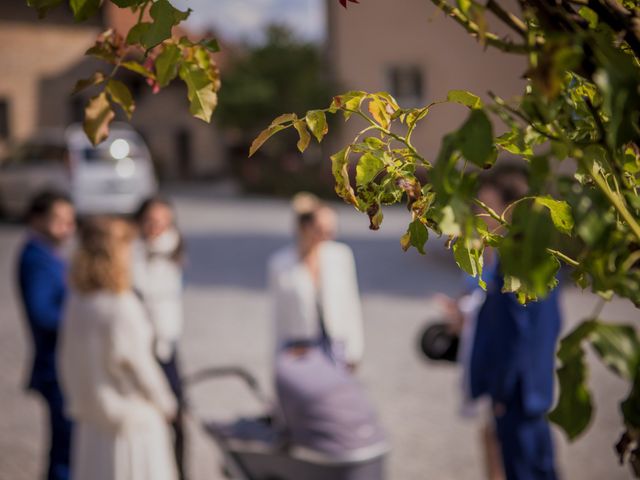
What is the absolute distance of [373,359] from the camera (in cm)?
921

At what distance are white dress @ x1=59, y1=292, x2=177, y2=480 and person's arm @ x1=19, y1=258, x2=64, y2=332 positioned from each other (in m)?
0.75

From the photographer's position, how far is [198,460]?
6492 millimetres

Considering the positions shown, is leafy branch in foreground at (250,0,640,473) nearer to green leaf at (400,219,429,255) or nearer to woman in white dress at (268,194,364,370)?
green leaf at (400,219,429,255)

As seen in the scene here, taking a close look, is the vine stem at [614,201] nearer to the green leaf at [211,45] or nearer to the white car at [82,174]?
the green leaf at [211,45]

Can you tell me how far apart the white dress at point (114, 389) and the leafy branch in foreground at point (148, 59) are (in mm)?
2683

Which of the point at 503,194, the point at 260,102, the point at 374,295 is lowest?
the point at 260,102

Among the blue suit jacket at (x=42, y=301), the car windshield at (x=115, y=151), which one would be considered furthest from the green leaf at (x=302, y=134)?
the car windshield at (x=115, y=151)

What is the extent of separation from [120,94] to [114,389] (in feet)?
9.56

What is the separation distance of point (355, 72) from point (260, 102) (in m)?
5.54

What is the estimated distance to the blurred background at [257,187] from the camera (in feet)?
23.2

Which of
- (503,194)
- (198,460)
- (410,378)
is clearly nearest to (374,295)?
(410,378)

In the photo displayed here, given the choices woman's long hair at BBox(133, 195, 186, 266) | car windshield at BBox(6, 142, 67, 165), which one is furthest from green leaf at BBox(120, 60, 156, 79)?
car windshield at BBox(6, 142, 67, 165)

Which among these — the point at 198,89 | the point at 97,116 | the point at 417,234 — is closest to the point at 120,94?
the point at 97,116

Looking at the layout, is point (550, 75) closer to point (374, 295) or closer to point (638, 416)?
point (638, 416)
